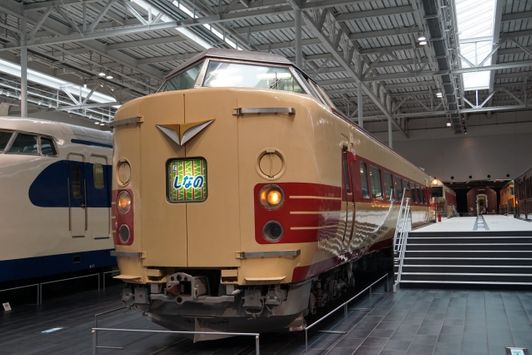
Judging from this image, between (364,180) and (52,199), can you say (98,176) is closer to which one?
(52,199)

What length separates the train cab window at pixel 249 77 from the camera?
637 centimetres

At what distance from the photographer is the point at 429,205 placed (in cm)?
2114

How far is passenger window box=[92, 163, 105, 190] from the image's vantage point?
1096 cm

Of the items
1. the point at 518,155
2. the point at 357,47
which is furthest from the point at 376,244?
the point at 518,155

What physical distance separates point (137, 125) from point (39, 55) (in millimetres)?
15711

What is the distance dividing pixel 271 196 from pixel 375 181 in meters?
4.65

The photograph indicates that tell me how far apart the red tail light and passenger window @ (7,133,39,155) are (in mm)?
4174

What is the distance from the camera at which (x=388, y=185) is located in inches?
449

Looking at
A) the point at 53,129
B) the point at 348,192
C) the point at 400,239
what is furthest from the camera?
the point at 400,239

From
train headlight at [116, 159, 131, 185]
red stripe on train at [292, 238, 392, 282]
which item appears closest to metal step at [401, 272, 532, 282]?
red stripe on train at [292, 238, 392, 282]

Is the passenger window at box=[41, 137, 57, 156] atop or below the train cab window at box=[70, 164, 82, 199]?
atop

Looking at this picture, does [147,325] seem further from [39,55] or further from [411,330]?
[39,55]

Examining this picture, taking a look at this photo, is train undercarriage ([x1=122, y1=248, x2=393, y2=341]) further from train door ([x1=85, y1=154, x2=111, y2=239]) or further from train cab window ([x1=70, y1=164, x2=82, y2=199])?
train door ([x1=85, y1=154, x2=111, y2=239])

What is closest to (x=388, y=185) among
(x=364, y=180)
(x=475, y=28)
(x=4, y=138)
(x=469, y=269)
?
(x=469, y=269)
